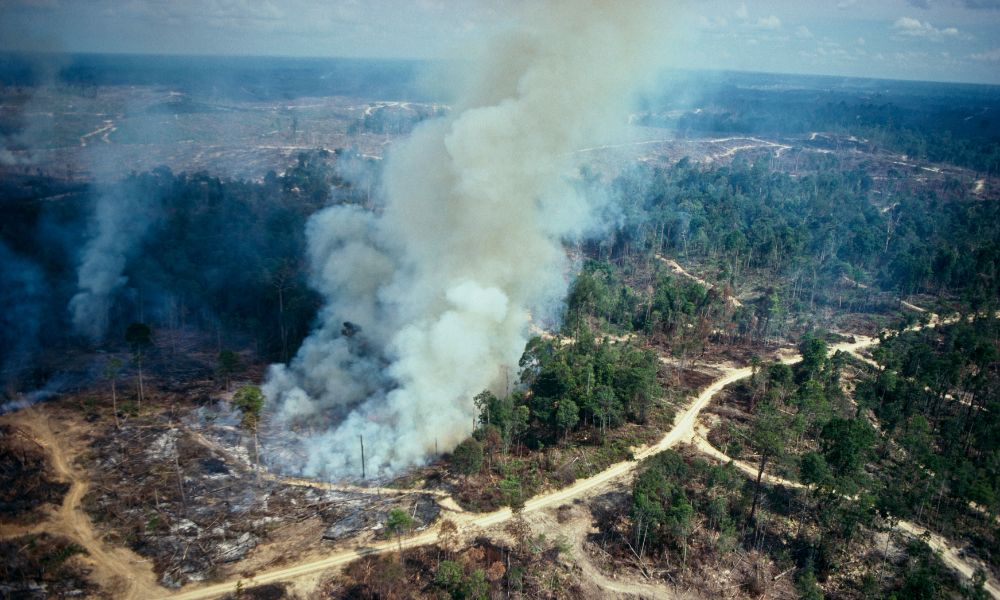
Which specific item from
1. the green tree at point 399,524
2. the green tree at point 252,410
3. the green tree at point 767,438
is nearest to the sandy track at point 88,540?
the green tree at point 252,410

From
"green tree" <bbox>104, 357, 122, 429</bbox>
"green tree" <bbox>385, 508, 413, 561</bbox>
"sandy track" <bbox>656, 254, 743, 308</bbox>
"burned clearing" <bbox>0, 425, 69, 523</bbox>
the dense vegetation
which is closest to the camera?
"green tree" <bbox>385, 508, 413, 561</bbox>

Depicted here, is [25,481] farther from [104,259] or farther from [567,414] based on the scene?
[104,259]

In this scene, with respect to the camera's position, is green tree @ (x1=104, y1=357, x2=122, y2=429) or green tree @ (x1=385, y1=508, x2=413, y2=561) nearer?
green tree @ (x1=385, y1=508, x2=413, y2=561)

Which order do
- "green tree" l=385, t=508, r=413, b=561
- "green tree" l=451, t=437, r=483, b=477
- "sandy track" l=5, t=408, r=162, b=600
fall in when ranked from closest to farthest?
"sandy track" l=5, t=408, r=162, b=600 → "green tree" l=385, t=508, r=413, b=561 → "green tree" l=451, t=437, r=483, b=477

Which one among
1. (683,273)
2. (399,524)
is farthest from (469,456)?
(683,273)

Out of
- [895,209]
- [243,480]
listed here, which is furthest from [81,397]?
[895,209]

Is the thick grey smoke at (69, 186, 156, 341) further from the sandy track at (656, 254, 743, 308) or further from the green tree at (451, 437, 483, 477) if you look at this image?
the sandy track at (656, 254, 743, 308)

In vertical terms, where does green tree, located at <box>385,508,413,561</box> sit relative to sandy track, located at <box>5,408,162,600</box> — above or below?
above

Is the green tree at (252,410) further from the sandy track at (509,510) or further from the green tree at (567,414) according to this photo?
the green tree at (567,414)

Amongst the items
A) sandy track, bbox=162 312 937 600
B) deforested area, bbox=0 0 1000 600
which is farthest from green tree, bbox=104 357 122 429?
sandy track, bbox=162 312 937 600
